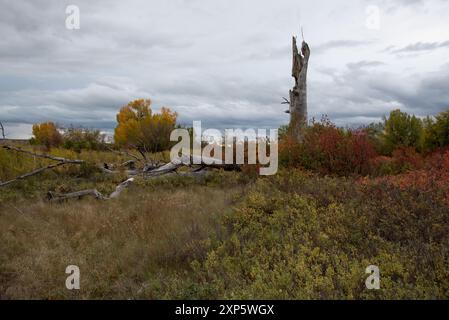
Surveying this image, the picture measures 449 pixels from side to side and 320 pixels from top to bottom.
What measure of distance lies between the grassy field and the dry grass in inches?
0.9

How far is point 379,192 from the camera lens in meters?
7.07

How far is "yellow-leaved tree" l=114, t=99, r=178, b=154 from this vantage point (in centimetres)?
2541

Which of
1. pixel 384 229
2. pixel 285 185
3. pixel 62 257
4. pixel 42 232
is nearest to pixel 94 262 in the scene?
pixel 62 257

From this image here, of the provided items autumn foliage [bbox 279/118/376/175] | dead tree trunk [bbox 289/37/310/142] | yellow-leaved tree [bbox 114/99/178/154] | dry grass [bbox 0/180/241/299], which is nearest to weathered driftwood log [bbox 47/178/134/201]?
dry grass [bbox 0/180/241/299]

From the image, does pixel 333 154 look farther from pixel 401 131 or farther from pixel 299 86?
pixel 401 131

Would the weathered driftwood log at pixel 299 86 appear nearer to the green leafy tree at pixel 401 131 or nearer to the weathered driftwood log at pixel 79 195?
the green leafy tree at pixel 401 131

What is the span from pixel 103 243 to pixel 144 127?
78.7ft

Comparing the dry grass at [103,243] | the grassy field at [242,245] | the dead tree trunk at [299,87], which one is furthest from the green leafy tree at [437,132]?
the dry grass at [103,243]

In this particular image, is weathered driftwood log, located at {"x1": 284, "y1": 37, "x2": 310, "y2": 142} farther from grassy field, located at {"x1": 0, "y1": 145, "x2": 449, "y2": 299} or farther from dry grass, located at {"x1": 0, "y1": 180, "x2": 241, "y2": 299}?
dry grass, located at {"x1": 0, "y1": 180, "x2": 241, "y2": 299}

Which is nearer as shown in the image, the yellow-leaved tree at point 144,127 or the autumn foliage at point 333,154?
the autumn foliage at point 333,154

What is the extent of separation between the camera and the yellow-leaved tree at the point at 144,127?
83.4ft

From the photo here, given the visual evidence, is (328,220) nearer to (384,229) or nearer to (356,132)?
(384,229)

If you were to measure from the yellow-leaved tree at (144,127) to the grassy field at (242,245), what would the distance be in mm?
14767
